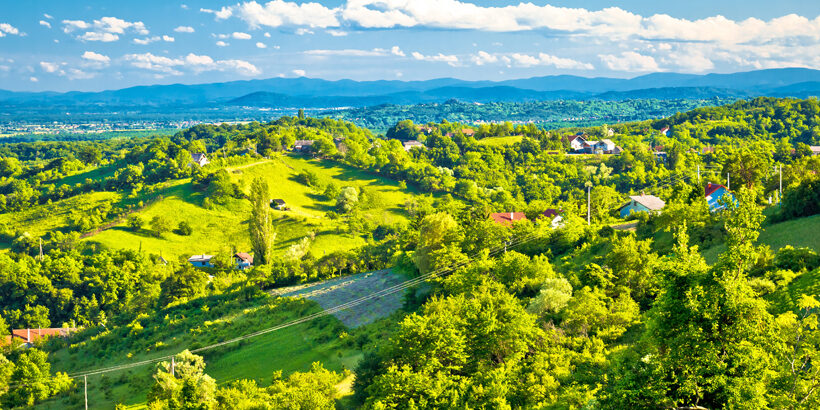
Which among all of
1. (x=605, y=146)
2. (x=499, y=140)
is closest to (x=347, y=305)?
(x=499, y=140)

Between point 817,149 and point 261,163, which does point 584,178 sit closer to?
point 817,149

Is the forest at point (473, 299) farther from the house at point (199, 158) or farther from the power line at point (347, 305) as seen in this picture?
the house at point (199, 158)

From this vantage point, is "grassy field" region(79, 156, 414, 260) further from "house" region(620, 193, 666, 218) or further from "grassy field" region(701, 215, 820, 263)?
"grassy field" region(701, 215, 820, 263)

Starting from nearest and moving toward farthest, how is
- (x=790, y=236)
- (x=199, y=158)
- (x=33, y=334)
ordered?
1. (x=790, y=236)
2. (x=33, y=334)
3. (x=199, y=158)

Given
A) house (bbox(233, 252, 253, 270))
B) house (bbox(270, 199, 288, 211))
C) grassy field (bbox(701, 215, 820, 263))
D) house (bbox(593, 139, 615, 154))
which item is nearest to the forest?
grassy field (bbox(701, 215, 820, 263))

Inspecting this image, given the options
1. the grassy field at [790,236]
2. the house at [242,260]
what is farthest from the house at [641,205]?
the house at [242,260]

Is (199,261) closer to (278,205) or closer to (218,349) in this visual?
(278,205)
